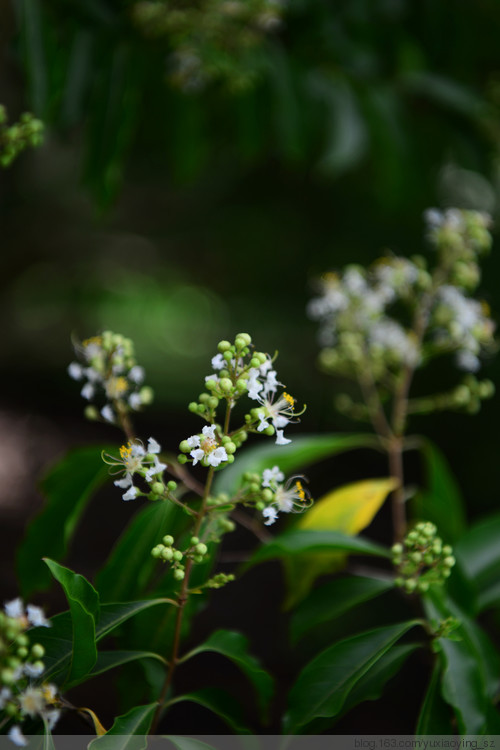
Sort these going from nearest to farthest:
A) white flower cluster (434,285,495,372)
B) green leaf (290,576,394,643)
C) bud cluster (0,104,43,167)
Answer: bud cluster (0,104,43,167), green leaf (290,576,394,643), white flower cluster (434,285,495,372)

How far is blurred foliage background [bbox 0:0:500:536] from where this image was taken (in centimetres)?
167

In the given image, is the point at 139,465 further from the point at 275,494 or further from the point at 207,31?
the point at 207,31

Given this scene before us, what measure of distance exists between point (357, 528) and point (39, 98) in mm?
1203

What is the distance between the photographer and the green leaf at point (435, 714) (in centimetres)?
107

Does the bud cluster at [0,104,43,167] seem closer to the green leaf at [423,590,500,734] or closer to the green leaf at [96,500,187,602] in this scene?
the green leaf at [96,500,187,602]

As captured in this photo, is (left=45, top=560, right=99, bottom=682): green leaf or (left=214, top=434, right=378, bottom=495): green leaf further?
(left=214, top=434, right=378, bottom=495): green leaf

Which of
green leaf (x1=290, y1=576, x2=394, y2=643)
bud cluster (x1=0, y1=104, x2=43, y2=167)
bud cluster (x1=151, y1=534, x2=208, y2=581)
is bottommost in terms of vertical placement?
green leaf (x1=290, y1=576, x2=394, y2=643)

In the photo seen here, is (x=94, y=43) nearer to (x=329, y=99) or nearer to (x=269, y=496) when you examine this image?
(x=329, y=99)

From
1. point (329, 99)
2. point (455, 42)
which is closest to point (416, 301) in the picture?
point (329, 99)

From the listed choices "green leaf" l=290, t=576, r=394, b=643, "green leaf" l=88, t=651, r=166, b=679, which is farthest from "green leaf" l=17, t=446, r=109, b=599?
"green leaf" l=290, t=576, r=394, b=643

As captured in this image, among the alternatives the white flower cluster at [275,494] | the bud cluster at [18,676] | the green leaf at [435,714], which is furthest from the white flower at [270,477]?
the green leaf at [435,714]

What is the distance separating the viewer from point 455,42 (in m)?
2.16

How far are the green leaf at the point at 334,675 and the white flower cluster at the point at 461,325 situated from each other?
743 mm

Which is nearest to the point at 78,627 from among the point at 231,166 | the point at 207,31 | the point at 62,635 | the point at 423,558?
the point at 62,635
